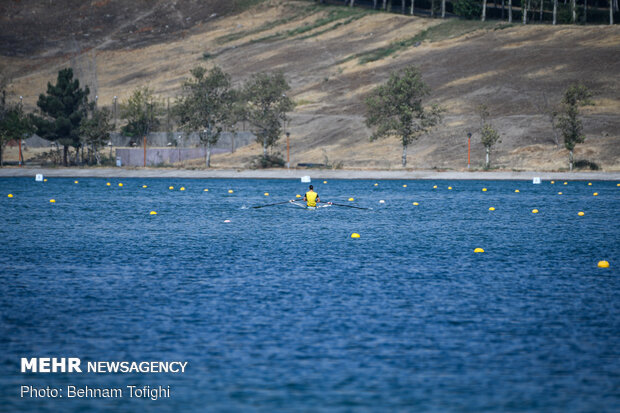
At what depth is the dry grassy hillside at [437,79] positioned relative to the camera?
331 ft

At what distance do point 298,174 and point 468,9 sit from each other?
101372 millimetres

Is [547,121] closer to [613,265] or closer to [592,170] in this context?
[592,170]

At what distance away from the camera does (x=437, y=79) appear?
13838 centimetres

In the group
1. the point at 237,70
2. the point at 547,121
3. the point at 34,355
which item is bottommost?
the point at 34,355

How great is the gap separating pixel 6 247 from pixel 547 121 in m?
88.8

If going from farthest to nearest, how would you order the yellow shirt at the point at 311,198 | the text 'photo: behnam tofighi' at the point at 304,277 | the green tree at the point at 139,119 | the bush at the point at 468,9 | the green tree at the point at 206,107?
the bush at the point at 468,9 < the green tree at the point at 139,119 < the green tree at the point at 206,107 < the yellow shirt at the point at 311,198 < the text 'photo: behnam tofighi' at the point at 304,277

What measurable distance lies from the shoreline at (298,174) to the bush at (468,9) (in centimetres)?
9475

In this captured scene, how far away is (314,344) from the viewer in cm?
1711

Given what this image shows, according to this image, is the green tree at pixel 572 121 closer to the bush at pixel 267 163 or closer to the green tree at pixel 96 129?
the bush at pixel 267 163

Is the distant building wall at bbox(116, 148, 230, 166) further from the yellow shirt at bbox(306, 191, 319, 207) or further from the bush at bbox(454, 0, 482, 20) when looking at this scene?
the bush at bbox(454, 0, 482, 20)

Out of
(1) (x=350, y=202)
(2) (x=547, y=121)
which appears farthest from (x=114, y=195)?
(2) (x=547, y=121)

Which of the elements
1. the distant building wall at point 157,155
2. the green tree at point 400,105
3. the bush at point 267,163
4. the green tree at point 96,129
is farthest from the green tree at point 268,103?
the green tree at point 96,129

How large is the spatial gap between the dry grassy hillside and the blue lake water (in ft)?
197

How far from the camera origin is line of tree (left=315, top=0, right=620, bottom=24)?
157 m
